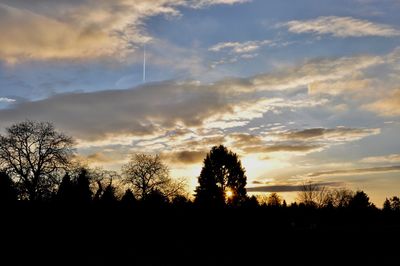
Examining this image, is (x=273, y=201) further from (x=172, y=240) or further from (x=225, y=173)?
(x=172, y=240)

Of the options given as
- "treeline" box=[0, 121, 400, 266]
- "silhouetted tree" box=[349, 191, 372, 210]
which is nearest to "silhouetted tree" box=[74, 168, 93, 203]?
"treeline" box=[0, 121, 400, 266]

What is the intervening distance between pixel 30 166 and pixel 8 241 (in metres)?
33.2

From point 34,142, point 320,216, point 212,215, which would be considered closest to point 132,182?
point 34,142

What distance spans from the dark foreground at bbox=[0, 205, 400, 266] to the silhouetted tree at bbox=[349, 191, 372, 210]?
50456 millimetres

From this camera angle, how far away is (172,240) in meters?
38.3

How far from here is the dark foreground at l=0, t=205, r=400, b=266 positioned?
92.8 ft

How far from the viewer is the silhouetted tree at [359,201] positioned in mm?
91238

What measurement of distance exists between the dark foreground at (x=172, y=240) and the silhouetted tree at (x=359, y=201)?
50.5 meters

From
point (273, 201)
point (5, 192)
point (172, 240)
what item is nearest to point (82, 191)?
point (5, 192)

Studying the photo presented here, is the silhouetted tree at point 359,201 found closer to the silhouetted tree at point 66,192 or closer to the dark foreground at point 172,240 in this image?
the dark foreground at point 172,240

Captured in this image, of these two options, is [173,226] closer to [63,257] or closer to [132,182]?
[63,257]

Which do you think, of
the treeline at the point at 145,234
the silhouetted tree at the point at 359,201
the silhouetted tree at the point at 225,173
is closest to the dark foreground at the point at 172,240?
the treeline at the point at 145,234

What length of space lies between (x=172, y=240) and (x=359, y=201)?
72559 millimetres

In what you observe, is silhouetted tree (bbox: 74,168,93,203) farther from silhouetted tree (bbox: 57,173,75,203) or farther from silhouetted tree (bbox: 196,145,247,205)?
silhouetted tree (bbox: 196,145,247,205)
